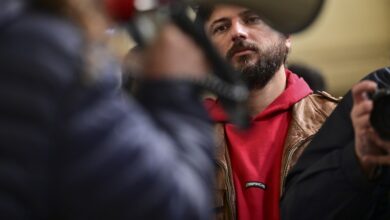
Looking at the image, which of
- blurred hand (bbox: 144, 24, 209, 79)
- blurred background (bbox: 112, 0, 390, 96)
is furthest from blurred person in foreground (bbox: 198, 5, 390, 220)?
blurred background (bbox: 112, 0, 390, 96)

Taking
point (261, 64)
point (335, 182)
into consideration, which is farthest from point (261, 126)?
point (335, 182)

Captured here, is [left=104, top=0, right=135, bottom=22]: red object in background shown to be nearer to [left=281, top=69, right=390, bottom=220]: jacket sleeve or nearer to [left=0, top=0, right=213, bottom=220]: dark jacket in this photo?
[left=0, top=0, right=213, bottom=220]: dark jacket

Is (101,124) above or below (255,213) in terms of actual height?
above

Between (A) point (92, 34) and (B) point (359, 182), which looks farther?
(B) point (359, 182)

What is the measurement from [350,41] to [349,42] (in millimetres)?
14

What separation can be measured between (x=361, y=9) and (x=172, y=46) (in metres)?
4.08

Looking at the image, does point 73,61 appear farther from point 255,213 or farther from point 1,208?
point 255,213

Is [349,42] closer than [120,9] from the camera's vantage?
No

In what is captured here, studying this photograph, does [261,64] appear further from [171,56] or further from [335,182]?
[171,56]

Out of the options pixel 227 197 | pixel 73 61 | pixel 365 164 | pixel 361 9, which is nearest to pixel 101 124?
pixel 73 61

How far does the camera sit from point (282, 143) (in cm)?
157

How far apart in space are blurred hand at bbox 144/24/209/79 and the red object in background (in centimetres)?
4

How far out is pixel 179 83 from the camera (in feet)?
2.06

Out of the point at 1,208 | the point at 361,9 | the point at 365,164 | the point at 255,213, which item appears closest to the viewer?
the point at 1,208
